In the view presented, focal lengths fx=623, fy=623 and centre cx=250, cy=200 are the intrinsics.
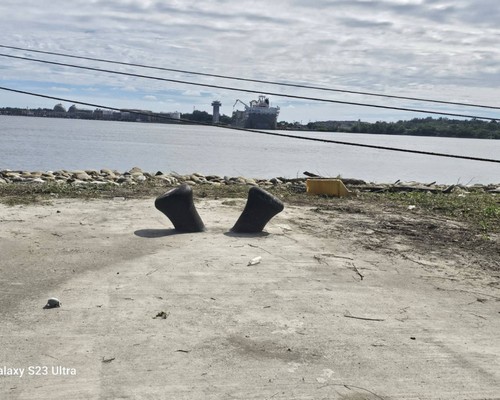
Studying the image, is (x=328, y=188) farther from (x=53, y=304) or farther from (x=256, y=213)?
(x=53, y=304)

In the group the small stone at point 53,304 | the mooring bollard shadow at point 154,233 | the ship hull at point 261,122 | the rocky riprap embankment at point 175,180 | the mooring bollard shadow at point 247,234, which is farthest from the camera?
the ship hull at point 261,122

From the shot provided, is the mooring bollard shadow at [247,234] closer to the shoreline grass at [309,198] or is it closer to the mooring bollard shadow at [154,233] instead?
the mooring bollard shadow at [154,233]

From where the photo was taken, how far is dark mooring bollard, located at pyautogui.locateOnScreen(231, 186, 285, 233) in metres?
8.01

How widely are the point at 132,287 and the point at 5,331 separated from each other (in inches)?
51.6

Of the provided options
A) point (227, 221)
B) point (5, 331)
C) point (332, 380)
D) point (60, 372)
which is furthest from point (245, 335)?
point (227, 221)

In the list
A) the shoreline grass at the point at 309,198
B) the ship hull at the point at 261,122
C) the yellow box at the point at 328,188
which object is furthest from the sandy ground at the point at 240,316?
the ship hull at the point at 261,122

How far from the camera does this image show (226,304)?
17.1ft

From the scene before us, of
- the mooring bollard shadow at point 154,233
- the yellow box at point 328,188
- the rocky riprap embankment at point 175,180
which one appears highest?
the yellow box at point 328,188

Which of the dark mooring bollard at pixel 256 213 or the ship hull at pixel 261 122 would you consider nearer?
the dark mooring bollard at pixel 256 213

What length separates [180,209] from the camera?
7.92 metres

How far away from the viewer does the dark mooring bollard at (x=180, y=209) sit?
25.9ft

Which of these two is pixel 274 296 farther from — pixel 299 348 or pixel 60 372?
→ pixel 60 372

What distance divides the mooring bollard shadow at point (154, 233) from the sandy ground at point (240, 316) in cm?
4

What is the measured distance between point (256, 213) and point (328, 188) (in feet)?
14.4
